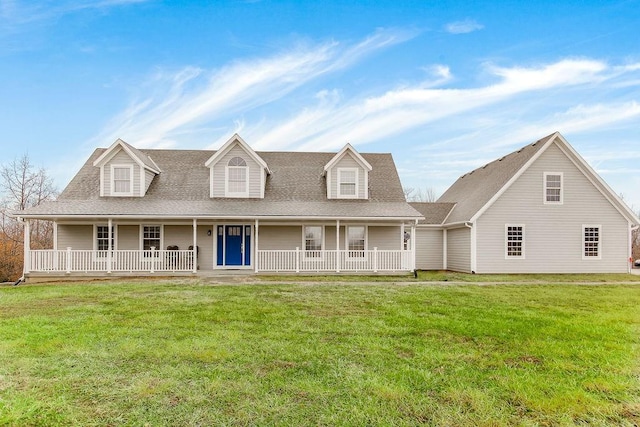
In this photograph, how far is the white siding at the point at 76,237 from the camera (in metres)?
18.7

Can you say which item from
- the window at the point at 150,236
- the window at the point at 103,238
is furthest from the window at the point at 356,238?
the window at the point at 103,238

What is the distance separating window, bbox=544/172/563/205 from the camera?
64.3ft

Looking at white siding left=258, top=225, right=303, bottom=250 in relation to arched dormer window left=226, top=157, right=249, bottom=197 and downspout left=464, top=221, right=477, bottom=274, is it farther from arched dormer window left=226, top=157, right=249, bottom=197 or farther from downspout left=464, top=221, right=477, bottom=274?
downspout left=464, top=221, right=477, bottom=274

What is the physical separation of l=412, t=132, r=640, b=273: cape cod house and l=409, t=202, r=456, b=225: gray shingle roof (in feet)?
10.7

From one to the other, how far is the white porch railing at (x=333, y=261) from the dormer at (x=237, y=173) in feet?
10.6

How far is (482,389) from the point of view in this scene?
4.31 m

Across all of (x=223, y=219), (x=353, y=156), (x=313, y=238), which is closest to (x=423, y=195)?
(x=353, y=156)

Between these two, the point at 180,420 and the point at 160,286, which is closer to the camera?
the point at 180,420

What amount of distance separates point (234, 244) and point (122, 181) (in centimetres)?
611

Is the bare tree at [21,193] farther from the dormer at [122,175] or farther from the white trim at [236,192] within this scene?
the white trim at [236,192]

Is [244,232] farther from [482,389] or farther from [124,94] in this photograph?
[482,389]

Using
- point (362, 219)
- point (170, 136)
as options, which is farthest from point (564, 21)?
point (170, 136)

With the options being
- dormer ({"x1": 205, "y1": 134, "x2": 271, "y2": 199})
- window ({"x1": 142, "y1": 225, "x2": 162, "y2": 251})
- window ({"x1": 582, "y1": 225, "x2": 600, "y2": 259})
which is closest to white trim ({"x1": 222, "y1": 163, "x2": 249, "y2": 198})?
dormer ({"x1": 205, "y1": 134, "x2": 271, "y2": 199})

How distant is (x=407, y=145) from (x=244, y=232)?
63.1 ft
